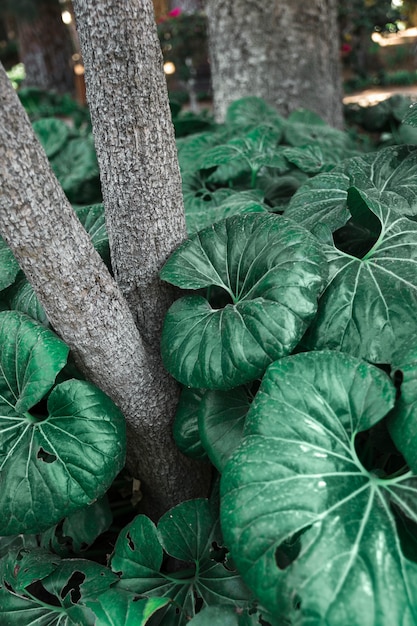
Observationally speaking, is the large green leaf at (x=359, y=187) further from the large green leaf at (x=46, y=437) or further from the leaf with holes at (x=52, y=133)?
the leaf with holes at (x=52, y=133)


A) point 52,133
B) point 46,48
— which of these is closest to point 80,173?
point 52,133

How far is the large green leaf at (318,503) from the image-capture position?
838mm

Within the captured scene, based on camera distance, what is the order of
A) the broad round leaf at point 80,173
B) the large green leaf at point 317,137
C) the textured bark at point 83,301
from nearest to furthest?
the textured bark at point 83,301 < the large green leaf at point 317,137 < the broad round leaf at point 80,173

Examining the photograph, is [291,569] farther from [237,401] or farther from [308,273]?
[308,273]

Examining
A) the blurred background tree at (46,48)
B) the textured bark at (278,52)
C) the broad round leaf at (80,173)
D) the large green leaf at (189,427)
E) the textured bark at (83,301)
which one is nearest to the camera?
the textured bark at (83,301)

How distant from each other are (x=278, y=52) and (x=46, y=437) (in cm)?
231

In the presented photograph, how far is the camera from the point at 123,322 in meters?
1.27

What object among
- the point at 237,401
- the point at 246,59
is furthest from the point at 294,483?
the point at 246,59

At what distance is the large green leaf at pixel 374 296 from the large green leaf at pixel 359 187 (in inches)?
3.7

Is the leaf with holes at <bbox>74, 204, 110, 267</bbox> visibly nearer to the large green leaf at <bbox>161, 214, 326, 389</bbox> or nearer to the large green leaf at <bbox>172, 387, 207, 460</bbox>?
the large green leaf at <bbox>161, 214, 326, 389</bbox>

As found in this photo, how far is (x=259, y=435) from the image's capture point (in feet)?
3.30

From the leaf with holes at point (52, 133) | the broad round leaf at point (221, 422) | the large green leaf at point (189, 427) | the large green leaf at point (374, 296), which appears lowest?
the large green leaf at point (189, 427)

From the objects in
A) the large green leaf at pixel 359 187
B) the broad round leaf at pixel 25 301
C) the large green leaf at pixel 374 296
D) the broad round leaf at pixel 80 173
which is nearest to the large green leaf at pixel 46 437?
the broad round leaf at pixel 25 301

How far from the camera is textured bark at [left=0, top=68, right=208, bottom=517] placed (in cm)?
99
